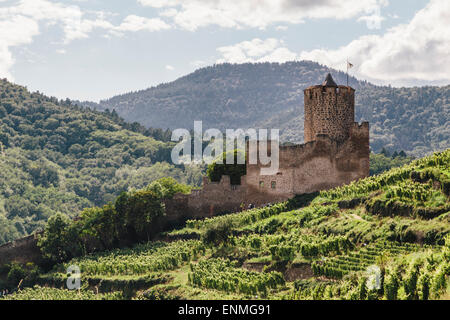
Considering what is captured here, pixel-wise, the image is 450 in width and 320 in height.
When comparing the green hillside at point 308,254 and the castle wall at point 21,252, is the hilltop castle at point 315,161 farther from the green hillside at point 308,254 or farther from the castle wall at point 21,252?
the castle wall at point 21,252

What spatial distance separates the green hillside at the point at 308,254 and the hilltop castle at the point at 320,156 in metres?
1.65

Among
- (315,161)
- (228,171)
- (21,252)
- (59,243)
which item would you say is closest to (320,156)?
(315,161)

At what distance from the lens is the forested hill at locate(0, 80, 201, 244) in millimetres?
132500

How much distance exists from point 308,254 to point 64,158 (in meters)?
130

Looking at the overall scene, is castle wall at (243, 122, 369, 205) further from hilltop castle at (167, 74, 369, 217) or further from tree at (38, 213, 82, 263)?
tree at (38, 213, 82, 263)

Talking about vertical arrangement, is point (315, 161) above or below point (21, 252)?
above

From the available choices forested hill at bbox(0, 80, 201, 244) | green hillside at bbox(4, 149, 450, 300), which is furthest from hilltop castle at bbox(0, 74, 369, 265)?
forested hill at bbox(0, 80, 201, 244)

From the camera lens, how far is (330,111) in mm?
45750

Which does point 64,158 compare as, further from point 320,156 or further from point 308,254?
point 308,254

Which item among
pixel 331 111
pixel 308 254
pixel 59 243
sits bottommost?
pixel 59 243

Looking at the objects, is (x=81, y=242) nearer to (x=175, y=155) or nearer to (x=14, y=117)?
(x=175, y=155)

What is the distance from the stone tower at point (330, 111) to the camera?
45.6 metres

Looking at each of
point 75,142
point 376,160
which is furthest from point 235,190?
point 75,142

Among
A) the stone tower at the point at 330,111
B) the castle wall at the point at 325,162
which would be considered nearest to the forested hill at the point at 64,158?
the castle wall at the point at 325,162
